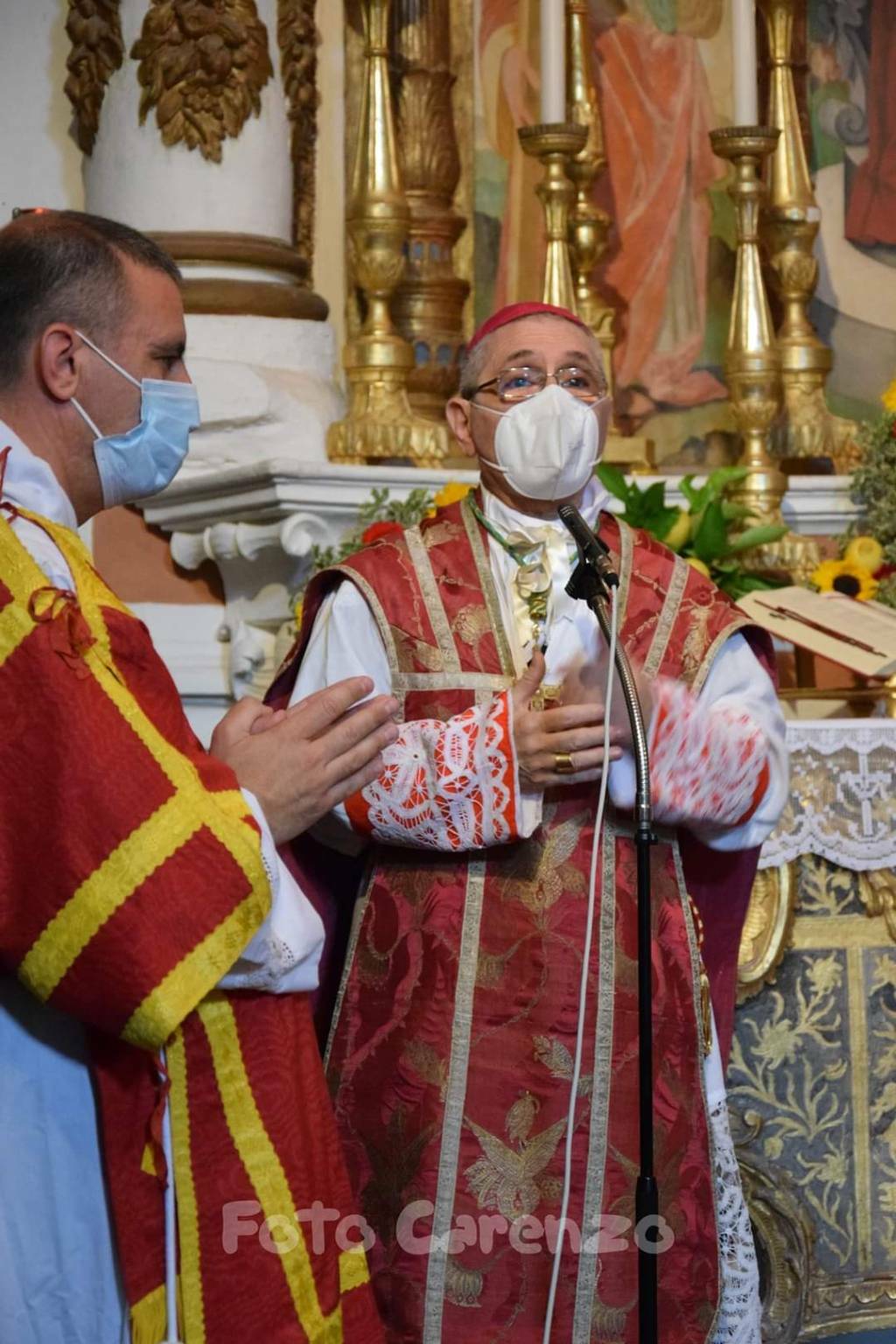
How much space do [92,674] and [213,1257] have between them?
0.65 meters

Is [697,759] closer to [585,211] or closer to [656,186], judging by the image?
[585,211]

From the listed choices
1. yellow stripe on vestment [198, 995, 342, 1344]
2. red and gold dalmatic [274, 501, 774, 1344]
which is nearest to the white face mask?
red and gold dalmatic [274, 501, 774, 1344]

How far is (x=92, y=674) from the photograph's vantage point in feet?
6.86

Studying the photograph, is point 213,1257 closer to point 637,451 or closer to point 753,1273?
point 753,1273

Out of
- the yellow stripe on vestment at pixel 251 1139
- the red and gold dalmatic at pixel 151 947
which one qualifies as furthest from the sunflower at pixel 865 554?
the yellow stripe on vestment at pixel 251 1139

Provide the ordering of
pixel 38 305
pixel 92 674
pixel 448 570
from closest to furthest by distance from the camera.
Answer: pixel 92 674
pixel 38 305
pixel 448 570

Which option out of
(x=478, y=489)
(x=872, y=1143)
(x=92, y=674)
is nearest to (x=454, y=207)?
(x=478, y=489)

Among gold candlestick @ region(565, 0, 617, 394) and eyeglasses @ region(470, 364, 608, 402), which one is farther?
gold candlestick @ region(565, 0, 617, 394)

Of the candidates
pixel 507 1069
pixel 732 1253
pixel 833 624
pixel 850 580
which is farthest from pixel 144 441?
pixel 850 580

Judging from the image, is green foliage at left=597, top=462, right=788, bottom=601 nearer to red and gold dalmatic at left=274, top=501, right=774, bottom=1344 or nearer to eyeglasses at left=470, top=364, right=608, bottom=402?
eyeglasses at left=470, top=364, right=608, bottom=402

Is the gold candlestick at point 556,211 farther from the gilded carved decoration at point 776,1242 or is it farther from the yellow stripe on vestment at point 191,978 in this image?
the yellow stripe on vestment at point 191,978

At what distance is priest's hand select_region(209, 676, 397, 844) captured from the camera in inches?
86.9

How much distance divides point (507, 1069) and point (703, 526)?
1811 millimetres

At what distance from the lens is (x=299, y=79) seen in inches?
197
